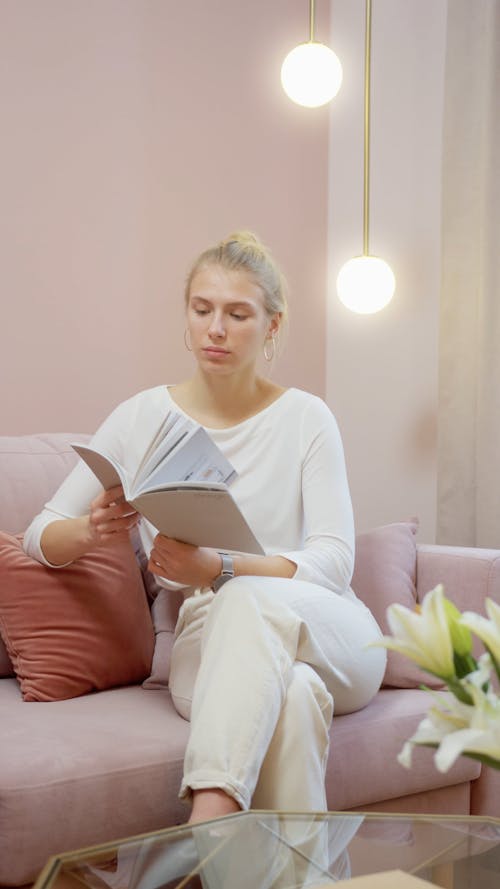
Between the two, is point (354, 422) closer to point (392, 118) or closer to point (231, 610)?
point (392, 118)

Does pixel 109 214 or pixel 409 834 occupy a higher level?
pixel 109 214

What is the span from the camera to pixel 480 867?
1.09 meters

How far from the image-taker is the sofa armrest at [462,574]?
7.07 ft

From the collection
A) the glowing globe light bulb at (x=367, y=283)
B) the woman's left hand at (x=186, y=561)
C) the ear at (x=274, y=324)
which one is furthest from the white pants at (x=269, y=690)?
the glowing globe light bulb at (x=367, y=283)

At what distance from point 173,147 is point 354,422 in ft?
3.50

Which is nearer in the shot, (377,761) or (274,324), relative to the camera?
(377,761)

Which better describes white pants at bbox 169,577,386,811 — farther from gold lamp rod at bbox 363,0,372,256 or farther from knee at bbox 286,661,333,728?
gold lamp rod at bbox 363,0,372,256

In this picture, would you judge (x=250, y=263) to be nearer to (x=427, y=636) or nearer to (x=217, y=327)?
(x=217, y=327)

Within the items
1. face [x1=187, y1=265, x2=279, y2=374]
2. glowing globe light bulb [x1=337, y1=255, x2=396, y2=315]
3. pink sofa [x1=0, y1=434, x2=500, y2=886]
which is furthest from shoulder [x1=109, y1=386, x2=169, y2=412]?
glowing globe light bulb [x1=337, y1=255, x2=396, y2=315]

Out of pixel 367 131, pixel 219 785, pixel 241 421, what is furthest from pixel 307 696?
pixel 367 131

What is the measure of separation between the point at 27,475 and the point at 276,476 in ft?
1.71

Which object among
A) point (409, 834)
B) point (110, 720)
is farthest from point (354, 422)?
point (409, 834)

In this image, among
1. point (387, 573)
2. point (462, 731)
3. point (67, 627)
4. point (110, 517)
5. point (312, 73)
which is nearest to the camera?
point (462, 731)

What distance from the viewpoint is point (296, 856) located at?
109cm
